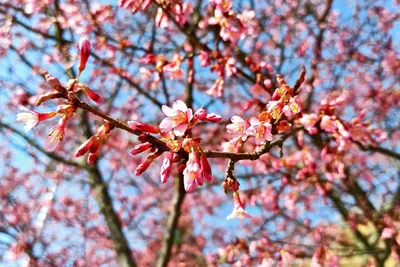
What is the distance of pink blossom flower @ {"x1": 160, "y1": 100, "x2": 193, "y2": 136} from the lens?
6.20ft

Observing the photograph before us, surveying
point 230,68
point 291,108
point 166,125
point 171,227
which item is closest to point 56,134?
point 166,125

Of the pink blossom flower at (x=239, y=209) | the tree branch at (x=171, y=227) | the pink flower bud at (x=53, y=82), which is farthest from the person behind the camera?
the tree branch at (x=171, y=227)

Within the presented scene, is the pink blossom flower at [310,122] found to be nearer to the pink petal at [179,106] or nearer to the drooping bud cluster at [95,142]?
the pink petal at [179,106]

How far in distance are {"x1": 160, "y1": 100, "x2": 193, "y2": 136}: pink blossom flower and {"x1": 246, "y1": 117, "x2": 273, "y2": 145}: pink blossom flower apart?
0.32m

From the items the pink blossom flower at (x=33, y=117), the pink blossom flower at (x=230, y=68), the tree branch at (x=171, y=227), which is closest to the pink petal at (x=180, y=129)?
the pink blossom flower at (x=33, y=117)

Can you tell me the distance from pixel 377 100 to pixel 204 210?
558cm

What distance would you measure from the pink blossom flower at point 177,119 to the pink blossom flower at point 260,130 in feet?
1.05

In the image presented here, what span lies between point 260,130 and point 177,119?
44 centimetres

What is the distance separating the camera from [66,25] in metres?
5.32

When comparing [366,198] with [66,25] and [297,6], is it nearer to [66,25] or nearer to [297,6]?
[297,6]

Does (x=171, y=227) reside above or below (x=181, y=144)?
above

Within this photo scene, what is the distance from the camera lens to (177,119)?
1943 mm

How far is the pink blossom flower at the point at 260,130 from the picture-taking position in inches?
81.7

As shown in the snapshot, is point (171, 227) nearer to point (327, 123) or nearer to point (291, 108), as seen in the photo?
point (327, 123)
